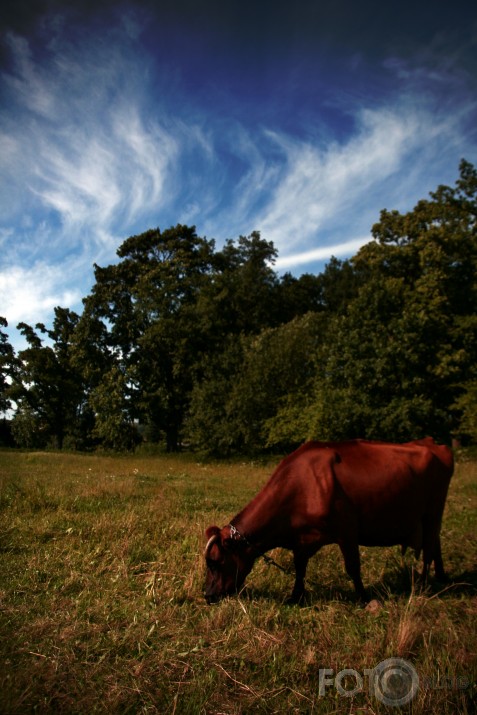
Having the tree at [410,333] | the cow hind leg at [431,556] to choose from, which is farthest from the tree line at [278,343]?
the cow hind leg at [431,556]

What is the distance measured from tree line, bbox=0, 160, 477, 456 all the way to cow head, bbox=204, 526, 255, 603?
17.5m

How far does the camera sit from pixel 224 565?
4.60 meters

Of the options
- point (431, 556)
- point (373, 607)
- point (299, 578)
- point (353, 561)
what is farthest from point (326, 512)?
point (431, 556)

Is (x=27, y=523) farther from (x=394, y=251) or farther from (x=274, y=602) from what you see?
(x=394, y=251)

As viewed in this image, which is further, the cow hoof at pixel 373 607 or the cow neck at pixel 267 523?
the cow neck at pixel 267 523

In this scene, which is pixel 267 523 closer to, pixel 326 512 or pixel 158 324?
pixel 326 512

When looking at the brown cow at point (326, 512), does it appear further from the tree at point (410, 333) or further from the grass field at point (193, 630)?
the tree at point (410, 333)

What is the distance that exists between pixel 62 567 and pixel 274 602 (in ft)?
8.89

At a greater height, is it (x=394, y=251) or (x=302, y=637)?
(x=394, y=251)

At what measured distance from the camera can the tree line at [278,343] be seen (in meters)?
22.2

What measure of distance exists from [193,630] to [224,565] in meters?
0.81

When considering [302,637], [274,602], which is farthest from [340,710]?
[274,602]

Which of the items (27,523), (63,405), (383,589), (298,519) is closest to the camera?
(298,519)

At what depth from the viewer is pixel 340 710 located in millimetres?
2854
